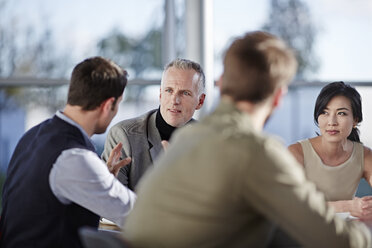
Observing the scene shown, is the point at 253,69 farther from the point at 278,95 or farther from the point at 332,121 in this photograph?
the point at 332,121

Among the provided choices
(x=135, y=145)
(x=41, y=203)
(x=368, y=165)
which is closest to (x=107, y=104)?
(x=41, y=203)

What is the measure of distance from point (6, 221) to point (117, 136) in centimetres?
105

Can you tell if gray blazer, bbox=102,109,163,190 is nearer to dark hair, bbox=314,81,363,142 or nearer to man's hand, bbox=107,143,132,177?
man's hand, bbox=107,143,132,177

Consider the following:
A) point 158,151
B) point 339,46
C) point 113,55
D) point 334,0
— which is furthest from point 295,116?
point 158,151

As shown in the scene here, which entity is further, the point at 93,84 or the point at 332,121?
the point at 332,121

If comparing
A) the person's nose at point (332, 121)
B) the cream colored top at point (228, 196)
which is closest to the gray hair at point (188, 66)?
the person's nose at point (332, 121)

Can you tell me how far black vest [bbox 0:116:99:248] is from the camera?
197cm

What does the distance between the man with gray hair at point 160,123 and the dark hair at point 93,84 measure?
86cm

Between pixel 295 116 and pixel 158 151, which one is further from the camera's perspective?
pixel 295 116

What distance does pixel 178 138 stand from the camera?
157cm

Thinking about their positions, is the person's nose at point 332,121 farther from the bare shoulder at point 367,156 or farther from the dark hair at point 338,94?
the bare shoulder at point 367,156

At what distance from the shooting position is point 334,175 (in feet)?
10.1

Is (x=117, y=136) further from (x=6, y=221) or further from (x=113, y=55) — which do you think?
(x=113, y=55)

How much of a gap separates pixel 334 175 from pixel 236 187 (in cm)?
176
